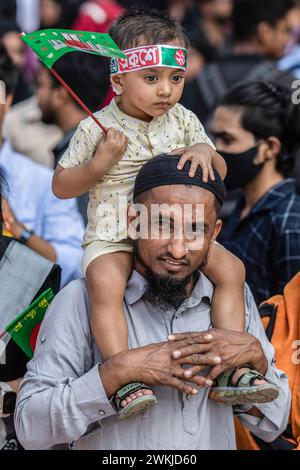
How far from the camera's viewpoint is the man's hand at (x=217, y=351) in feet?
10.8

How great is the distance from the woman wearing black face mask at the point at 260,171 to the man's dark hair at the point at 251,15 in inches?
110

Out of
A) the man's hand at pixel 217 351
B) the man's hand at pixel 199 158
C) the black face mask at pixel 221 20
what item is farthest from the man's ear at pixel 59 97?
the black face mask at pixel 221 20

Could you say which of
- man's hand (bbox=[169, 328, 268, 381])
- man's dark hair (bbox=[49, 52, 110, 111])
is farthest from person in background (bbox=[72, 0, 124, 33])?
man's hand (bbox=[169, 328, 268, 381])

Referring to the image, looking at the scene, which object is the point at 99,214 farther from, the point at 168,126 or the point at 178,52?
the point at 178,52

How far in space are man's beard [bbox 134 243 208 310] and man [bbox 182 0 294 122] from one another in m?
3.80

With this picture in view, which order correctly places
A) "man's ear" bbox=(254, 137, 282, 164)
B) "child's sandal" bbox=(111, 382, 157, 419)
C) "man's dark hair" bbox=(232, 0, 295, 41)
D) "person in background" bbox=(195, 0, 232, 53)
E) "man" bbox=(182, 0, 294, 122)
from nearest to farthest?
"child's sandal" bbox=(111, 382, 157, 419)
"man's ear" bbox=(254, 137, 282, 164)
"man" bbox=(182, 0, 294, 122)
"man's dark hair" bbox=(232, 0, 295, 41)
"person in background" bbox=(195, 0, 232, 53)

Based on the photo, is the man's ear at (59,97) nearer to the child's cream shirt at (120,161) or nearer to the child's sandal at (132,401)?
the child's cream shirt at (120,161)

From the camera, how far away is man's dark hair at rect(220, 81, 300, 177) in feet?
17.0

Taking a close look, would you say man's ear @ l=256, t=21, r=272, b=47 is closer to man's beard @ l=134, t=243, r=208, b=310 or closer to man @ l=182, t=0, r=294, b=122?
man @ l=182, t=0, r=294, b=122

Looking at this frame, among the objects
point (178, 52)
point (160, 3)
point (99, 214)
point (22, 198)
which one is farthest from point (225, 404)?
point (160, 3)

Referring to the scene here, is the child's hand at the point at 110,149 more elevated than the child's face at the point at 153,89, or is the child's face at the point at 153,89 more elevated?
the child's face at the point at 153,89

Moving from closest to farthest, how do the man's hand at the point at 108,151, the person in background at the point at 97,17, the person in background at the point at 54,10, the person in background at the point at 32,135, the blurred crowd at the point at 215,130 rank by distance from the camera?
1. the man's hand at the point at 108,151
2. the blurred crowd at the point at 215,130
3. the person in background at the point at 32,135
4. the person in background at the point at 97,17
5. the person in background at the point at 54,10

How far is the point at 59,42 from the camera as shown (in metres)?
3.39
